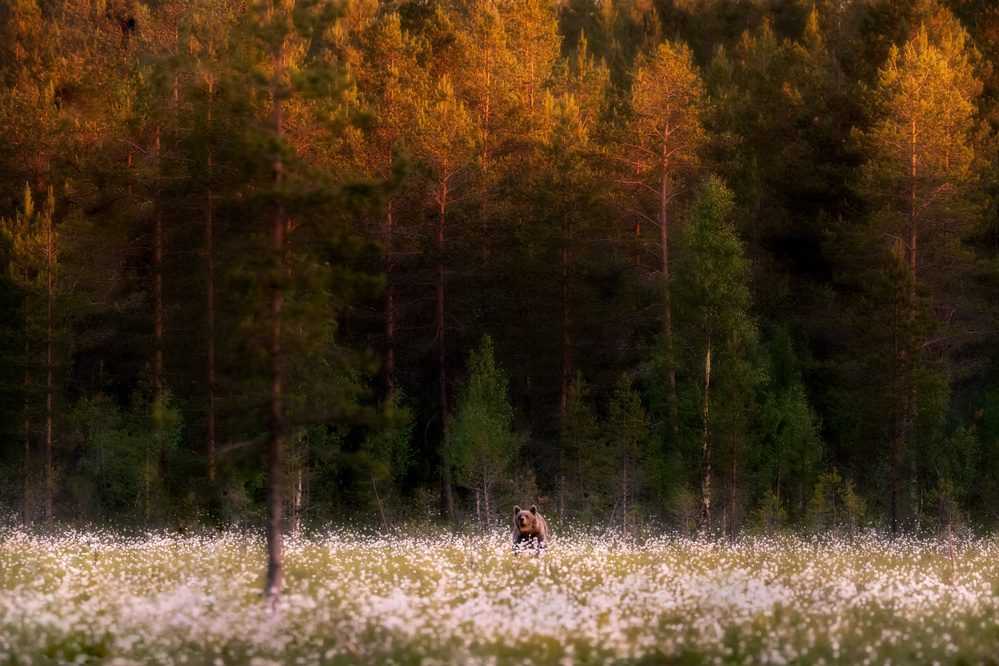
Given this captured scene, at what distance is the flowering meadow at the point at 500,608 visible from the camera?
34.0 ft

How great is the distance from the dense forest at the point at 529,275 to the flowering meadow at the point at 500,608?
741cm

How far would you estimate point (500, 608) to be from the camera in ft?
38.8

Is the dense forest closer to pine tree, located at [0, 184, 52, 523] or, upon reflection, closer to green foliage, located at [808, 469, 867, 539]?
pine tree, located at [0, 184, 52, 523]

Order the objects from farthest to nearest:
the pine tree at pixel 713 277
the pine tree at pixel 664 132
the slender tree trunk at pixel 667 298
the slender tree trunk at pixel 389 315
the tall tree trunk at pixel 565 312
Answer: the tall tree trunk at pixel 565 312, the pine tree at pixel 664 132, the slender tree trunk at pixel 389 315, the slender tree trunk at pixel 667 298, the pine tree at pixel 713 277

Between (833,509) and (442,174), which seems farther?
(442,174)

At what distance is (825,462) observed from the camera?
3350 centimetres

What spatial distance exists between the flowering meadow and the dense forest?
7.41 m

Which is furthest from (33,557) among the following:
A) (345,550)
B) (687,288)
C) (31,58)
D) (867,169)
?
(31,58)

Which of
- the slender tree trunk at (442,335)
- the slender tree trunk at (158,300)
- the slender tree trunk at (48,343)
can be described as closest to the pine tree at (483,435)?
the slender tree trunk at (442,335)

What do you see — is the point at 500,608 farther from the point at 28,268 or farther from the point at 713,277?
the point at 28,268

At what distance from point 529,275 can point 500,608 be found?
89.0ft

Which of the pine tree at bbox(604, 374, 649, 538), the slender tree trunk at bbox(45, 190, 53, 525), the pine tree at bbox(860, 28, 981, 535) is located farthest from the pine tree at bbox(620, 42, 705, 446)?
the slender tree trunk at bbox(45, 190, 53, 525)

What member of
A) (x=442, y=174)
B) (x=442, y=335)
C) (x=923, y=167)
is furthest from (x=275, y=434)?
(x=923, y=167)

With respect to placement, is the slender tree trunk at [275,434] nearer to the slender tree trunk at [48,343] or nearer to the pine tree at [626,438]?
the pine tree at [626,438]
